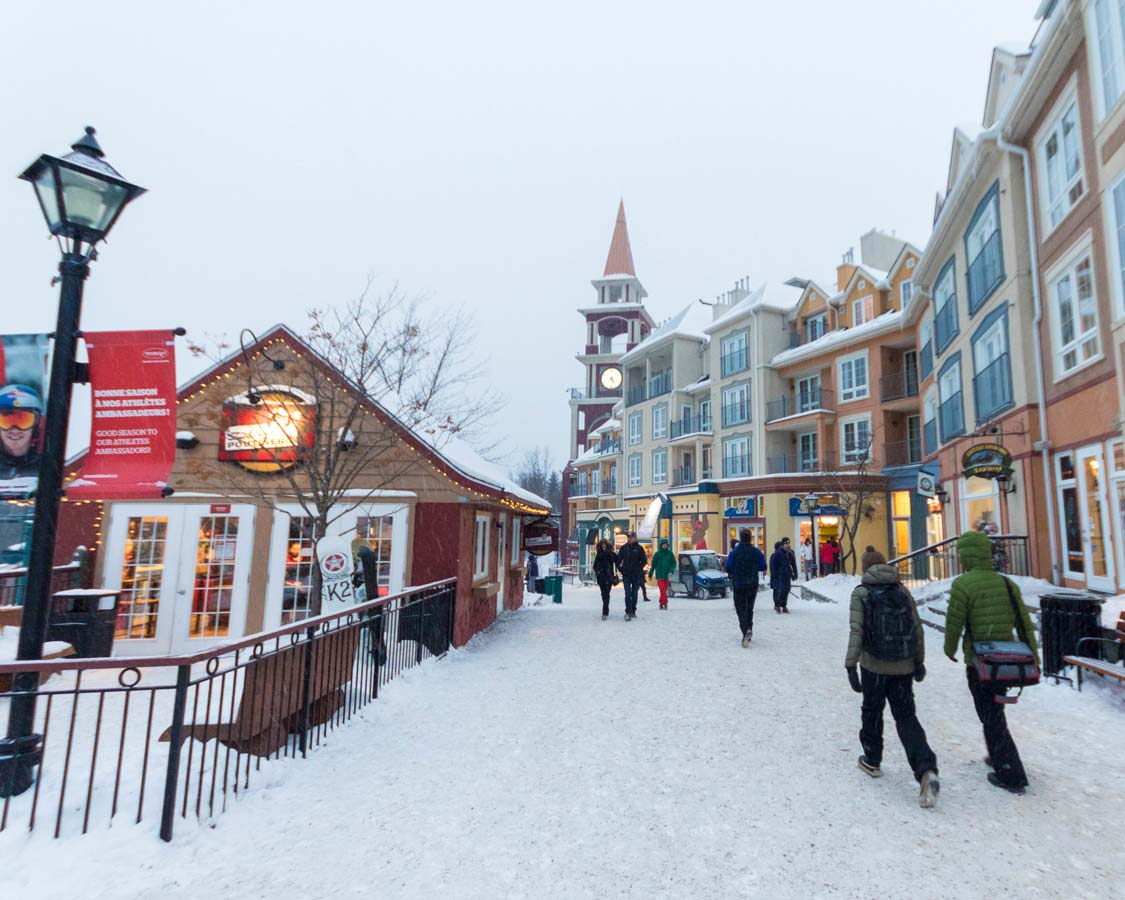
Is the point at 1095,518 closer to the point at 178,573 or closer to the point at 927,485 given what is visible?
the point at 927,485

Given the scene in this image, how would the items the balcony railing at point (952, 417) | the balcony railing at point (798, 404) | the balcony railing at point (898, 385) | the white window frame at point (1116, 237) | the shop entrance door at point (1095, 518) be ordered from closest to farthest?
the white window frame at point (1116, 237), the shop entrance door at point (1095, 518), the balcony railing at point (952, 417), the balcony railing at point (898, 385), the balcony railing at point (798, 404)

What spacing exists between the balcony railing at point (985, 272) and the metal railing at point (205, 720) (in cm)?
1376

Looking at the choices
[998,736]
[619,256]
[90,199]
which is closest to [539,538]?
[998,736]

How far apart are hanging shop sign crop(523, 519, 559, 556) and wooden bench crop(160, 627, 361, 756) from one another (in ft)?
36.3

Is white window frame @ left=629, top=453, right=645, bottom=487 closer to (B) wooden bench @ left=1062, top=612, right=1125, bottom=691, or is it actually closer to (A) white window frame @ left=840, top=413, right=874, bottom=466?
(A) white window frame @ left=840, top=413, right=874, bottom=466

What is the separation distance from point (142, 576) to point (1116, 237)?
1619 cm

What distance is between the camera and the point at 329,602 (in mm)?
10031

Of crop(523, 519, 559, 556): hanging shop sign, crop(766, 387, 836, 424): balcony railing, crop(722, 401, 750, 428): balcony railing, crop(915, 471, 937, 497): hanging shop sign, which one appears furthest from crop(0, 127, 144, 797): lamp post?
crop(722, 401, 750, 428): balcony railing

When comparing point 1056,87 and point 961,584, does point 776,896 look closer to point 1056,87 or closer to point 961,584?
point 961,584

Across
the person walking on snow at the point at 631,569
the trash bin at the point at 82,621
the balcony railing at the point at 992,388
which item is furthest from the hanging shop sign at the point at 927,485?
the trash bin at the point at 82,621

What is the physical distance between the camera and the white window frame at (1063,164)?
10.5m

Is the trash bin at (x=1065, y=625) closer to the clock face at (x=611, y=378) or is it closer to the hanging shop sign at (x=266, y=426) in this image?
the hanging shop sign at (x=266, y=426)

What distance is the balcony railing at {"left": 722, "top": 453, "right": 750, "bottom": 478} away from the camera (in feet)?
108

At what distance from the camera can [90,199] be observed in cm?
455
